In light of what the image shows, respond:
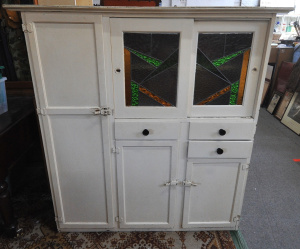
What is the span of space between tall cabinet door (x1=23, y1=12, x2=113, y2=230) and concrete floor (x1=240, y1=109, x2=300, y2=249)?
3.53 feet

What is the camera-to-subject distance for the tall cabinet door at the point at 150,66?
1.26 m

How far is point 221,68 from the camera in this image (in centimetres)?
138

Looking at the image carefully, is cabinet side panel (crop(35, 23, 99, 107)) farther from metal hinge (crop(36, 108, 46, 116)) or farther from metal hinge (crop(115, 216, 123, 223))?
metal hinge (crop(115, 216, 123, 223))

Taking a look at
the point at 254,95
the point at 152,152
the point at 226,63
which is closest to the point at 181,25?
the point at 226,63

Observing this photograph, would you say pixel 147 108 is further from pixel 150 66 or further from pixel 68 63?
pixel 68 63

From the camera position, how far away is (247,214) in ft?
6.39

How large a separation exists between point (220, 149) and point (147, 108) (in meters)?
0.51

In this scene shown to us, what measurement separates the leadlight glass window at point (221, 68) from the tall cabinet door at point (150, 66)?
0.09 metres

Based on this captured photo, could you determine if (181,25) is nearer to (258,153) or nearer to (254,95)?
(254,95)

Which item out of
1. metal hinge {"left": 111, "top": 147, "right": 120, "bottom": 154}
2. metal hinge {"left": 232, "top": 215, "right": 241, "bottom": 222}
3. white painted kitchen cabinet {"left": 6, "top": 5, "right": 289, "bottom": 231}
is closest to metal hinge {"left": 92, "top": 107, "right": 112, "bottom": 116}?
white painted kitchen cabinet {"left": 6, "top": 5, "right": 289, "bottom": 231}

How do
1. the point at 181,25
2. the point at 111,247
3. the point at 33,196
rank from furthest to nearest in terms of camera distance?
the point at 33,196 < the point at 111,247 < the point at 181,25

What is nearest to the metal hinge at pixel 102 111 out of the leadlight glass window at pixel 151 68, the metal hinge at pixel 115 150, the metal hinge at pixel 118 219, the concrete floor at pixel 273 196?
the leadlight glass window at pixel 151 68

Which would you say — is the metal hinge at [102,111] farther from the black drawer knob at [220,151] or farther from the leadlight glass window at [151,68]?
the black drawer knob at [220,151]

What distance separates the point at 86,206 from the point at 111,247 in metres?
0.32
